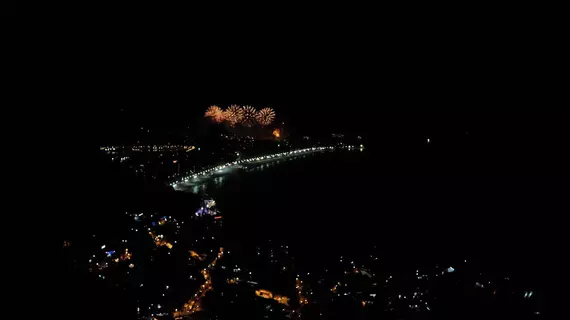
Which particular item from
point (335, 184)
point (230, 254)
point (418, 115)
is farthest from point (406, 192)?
point (418, 115)

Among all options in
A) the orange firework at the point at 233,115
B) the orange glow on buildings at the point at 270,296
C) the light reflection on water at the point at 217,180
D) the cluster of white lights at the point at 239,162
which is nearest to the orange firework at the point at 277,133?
the orange firework at the point at 233,115

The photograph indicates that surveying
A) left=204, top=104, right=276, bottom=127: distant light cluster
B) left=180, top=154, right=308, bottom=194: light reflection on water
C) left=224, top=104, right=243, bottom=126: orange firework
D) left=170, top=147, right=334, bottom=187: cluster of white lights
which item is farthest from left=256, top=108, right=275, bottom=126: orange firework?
left=180, top=154, right=308, bottom=194: light reflection on water

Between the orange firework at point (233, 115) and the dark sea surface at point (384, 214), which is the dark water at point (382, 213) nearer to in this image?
the dark sea surface at point (384, 214)

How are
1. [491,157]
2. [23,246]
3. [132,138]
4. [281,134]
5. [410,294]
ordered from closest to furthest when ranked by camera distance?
Answer: [23,246] < [410,294] < [132,138] < [491,157] < [281,134]

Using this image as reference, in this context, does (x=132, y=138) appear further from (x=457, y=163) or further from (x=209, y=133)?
(x=457, y=163)

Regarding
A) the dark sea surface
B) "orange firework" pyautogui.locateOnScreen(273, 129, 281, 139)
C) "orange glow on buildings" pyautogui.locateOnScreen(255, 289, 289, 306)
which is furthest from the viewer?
"orange firework" pyautogui.locateOnScreen(273, 129, 281, 139)

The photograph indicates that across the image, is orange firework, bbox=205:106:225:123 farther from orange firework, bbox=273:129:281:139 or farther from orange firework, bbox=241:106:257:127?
orange firework, bbox=273:129:281:139
